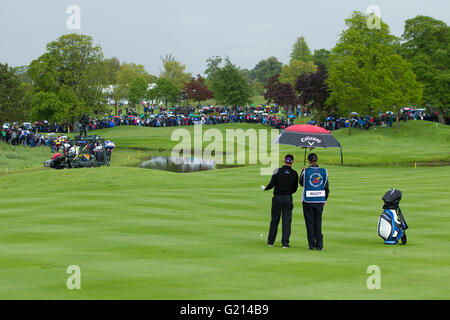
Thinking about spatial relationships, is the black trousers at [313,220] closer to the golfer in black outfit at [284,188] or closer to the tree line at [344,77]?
the golfer in black outfit at [284,188]

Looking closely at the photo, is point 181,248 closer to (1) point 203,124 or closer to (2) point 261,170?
(2) point 261,170

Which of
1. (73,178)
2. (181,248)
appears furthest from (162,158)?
(181,248)

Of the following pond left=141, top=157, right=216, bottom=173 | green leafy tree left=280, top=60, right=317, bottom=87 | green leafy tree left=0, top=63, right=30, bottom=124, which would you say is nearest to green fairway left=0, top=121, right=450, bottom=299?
pond left=141, top=157, right=216, bottom=173

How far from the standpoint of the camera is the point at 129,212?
73.9 ft

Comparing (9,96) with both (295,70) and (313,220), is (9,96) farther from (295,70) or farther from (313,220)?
(295,70)

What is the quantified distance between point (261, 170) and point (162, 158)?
63.8 feet

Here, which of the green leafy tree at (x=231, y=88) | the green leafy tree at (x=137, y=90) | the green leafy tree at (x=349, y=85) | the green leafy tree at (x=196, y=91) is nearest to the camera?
the green leafy tree at (x=349, y=85)

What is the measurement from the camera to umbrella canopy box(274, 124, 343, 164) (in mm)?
17297

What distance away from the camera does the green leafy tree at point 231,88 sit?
10929cm

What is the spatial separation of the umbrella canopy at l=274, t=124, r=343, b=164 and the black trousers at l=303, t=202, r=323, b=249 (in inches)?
104

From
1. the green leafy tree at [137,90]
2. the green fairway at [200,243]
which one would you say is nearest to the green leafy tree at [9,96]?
the green fairway at [200,243]

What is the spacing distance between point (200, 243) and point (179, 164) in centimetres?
4234

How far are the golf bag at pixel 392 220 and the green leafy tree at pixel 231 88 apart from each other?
93345 millimetres

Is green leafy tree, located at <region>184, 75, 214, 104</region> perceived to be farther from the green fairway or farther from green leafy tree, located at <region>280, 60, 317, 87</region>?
the green fairway
